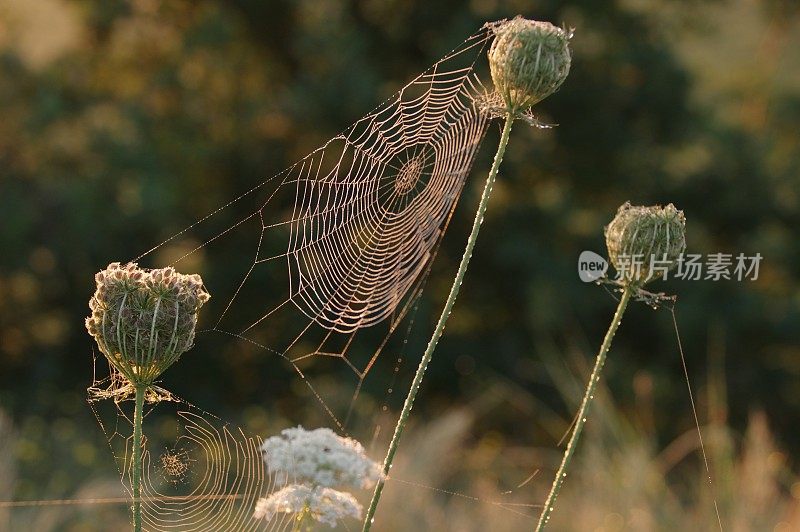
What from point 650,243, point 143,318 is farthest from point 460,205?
point 143,318

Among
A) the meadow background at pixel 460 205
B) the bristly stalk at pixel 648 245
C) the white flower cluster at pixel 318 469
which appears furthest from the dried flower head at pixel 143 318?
the meadow background at pixel 460 205

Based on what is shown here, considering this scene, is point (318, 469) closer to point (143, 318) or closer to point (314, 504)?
point (314, 504)

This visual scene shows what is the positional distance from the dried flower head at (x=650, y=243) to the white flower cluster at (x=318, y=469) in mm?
351

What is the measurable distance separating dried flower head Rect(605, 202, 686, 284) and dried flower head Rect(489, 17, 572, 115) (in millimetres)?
136

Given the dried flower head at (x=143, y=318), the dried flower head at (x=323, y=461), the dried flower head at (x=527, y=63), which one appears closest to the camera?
the dried flower head at (x=323, y=461)

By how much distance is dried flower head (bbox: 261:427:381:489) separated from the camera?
67 cm

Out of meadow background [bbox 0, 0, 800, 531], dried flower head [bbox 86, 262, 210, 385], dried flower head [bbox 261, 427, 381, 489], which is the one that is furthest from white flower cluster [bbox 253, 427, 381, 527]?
meadow background [bbox 0, 0, 800, 531]

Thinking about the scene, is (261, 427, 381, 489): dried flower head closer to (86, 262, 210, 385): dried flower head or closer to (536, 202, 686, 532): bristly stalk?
(86, 262, 210, 385): dried flower head

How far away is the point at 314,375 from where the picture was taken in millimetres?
8562

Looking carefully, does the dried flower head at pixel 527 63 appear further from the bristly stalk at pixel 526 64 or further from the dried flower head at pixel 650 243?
the dried flower head at pixel 650 243

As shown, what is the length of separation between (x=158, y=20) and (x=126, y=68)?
54 centimetres

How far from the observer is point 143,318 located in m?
0.79

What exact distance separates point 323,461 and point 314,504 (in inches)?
2.1

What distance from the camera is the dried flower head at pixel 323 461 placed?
0.67m
